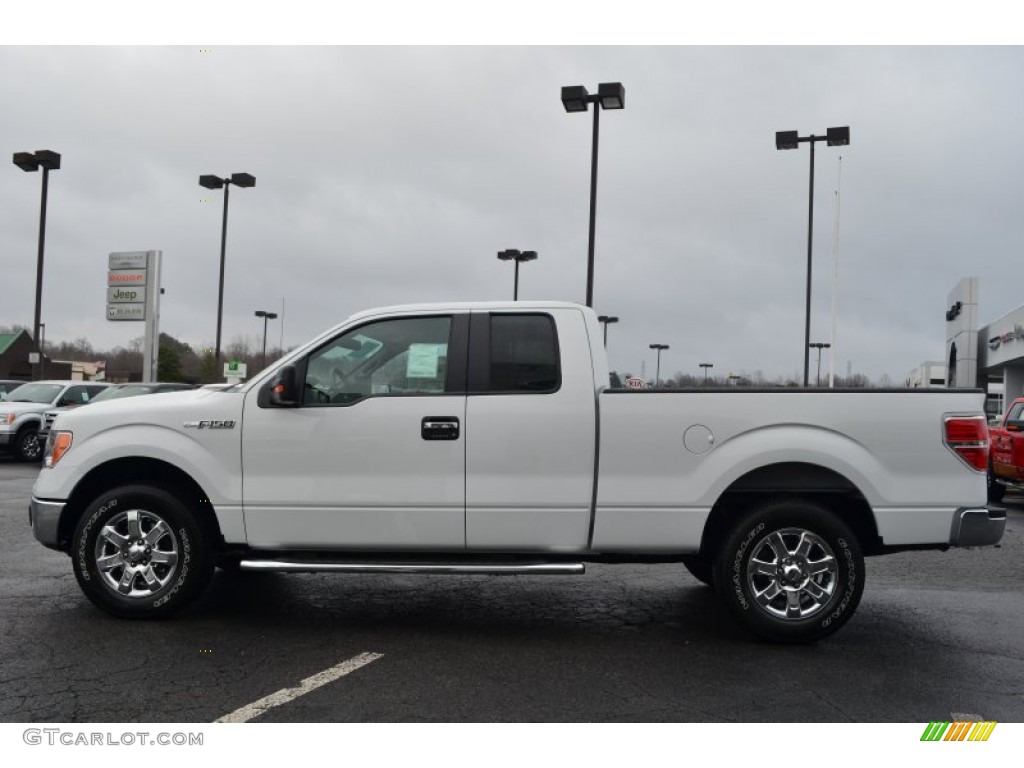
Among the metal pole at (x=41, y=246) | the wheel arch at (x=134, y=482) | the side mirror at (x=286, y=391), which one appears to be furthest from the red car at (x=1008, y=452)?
the metal pole at (x=41, y=246)

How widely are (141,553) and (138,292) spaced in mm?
25267

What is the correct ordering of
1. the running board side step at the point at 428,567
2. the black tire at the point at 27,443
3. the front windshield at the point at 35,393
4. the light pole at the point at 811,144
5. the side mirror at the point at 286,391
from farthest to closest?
the light pole at the point at 811,144 → the front windshield at the point at 35,393 → the black tire at the point at 27,443 → the side mirror at the point at 286,391 → the running board side step at the point at 428,567

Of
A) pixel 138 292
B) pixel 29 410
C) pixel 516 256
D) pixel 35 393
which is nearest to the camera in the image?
pixel 29 410

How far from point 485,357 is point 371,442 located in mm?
892

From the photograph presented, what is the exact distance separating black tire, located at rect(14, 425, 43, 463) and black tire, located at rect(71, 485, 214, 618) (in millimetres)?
14995

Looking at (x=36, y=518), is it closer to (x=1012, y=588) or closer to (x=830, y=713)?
(x=830, y=713)

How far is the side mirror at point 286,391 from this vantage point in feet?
18.5

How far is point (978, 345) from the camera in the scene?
148ft

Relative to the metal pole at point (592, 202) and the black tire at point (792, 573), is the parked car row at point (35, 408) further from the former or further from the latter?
the black tire at point (792, 573)

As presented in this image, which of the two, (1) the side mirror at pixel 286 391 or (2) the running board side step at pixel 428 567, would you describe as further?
(1) the side mirror at pixel 286 391

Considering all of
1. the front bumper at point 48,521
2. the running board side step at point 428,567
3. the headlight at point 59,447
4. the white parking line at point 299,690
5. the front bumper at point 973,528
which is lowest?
the white parking line at point 299,690

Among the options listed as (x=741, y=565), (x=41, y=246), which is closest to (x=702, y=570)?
(x=741, y=565)

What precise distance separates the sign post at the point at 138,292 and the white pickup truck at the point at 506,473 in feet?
78.4

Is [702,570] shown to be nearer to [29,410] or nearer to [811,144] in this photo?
[29,410]
